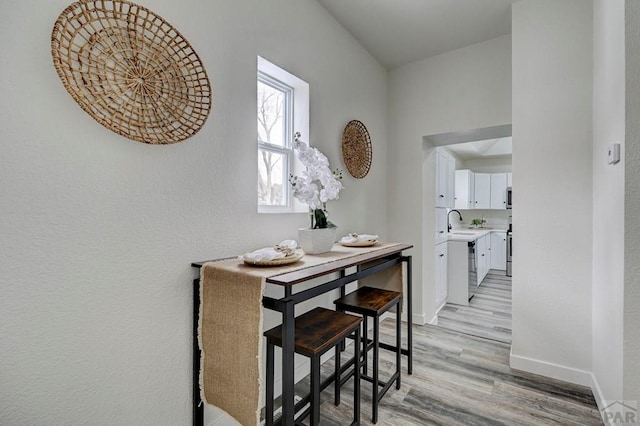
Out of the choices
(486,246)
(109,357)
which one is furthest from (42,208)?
(486,246)

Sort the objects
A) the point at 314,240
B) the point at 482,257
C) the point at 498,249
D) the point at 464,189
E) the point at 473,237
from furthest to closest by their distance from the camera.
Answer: the point at 464,189
the point at 498,249
the point at 482,257
the point at 473,237
the point at 314,240

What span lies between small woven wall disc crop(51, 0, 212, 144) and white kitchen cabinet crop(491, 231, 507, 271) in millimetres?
6146

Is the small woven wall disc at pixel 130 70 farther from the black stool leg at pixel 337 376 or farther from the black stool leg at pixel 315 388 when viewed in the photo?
the black stool leg at pixel 337 376

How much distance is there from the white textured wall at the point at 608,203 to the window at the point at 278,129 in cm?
171

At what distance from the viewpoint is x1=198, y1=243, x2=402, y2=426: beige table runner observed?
1185 mm

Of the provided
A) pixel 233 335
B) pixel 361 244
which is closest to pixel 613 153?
pixel 361 244

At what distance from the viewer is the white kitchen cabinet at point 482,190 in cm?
627

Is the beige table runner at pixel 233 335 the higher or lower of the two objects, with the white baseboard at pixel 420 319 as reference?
higher

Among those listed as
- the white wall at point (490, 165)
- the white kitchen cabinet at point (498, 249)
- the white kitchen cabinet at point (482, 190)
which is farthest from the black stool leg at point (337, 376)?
the white wall at point (490, 165)

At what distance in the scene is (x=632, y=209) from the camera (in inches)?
53.0

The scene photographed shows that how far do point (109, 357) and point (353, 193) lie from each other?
205cm

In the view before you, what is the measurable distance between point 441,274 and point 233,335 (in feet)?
10.1

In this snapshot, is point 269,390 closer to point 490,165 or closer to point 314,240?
point 314,240

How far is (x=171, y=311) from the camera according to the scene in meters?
1.35
